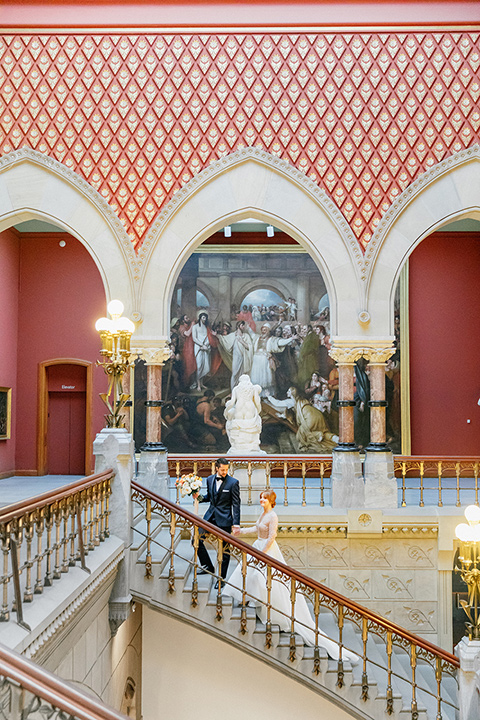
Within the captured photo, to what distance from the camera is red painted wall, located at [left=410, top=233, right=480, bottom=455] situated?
13.4m

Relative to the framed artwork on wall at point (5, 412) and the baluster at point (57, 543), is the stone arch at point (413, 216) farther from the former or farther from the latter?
the framed artwork on wall at point (5, 412)

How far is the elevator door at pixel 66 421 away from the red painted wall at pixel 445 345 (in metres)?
6.89

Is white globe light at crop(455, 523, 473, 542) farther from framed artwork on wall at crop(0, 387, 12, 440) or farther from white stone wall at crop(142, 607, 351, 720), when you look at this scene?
framed artwork on wall at crop(0, 387, 12, 440)

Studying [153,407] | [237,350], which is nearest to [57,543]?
[153,407]

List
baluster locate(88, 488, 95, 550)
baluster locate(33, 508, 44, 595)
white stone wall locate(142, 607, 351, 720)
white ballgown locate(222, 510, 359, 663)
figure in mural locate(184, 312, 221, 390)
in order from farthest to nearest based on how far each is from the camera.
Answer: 1. figure in mural locate(184, 312, 221, 390)
2. white stone wall locate(142, 607, 351, 720)
3. white ballgown locate(222, 510, 359, 663)
4. baluster locate(88, 488, 95, 550)
5. baluster locate(33, 508, 44, 595)

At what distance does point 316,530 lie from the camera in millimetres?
9367

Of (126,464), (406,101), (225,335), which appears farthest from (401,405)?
(126,464)

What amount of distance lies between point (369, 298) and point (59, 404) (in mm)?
Result: 7245

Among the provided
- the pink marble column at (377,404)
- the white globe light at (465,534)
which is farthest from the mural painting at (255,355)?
the white globe light at (465,534)

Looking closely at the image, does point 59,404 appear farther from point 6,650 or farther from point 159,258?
point 6,650

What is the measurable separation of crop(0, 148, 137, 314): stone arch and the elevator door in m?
4.37

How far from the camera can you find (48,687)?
2732 millimetres

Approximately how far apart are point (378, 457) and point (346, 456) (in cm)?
49

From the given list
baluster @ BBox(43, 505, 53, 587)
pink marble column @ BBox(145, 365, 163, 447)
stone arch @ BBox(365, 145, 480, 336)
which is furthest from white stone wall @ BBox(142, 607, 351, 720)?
stone arch @ BBox(365, 145, 480, 336)
